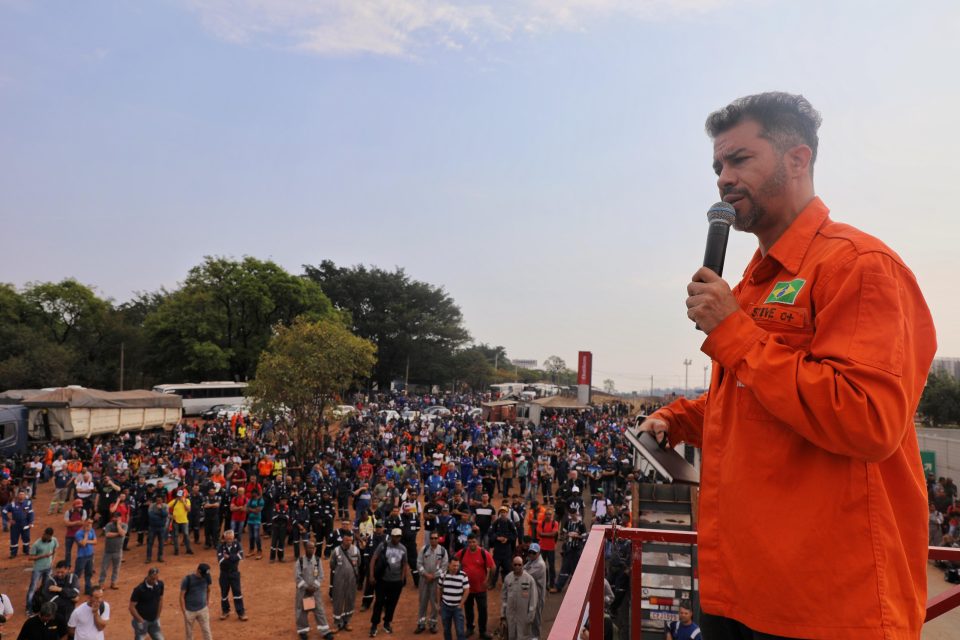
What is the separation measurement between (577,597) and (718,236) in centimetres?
113

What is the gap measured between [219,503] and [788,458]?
17599 mm

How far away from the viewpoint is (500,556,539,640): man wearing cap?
402 inches

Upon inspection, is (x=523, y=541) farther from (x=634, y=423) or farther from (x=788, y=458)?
(x=788, y=458)

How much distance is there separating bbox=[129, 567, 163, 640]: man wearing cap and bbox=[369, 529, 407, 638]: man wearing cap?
355cm

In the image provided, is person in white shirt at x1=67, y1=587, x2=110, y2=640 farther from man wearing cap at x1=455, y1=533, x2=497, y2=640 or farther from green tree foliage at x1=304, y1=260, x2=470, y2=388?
green tree foliage at x1=304, y1=260, x2=470, y2=388

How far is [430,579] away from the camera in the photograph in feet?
38.4

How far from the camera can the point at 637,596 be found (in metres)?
3.04

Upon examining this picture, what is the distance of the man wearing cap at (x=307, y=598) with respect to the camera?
11.3m

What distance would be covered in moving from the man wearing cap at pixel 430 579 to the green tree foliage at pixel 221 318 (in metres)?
39.4

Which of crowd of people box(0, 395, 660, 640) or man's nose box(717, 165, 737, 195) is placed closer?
man's nose box(717, 165, 737, 195)

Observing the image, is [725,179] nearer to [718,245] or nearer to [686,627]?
[718,245]

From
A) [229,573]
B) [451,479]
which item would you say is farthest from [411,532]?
[451,479]

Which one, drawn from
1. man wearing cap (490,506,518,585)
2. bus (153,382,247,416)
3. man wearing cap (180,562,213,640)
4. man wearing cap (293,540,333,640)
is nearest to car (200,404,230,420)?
bus (153,382,247,416)

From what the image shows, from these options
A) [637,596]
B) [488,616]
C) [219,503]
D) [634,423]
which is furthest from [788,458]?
[219,503]
